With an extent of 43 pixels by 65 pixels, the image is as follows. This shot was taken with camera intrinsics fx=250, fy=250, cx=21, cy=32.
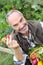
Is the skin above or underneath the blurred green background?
above

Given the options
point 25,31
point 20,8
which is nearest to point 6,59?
point 20,8

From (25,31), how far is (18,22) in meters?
0.12

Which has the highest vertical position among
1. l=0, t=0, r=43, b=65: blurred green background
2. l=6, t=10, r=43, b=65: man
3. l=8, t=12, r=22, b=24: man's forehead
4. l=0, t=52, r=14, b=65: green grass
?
l=8, t=12, r=22, b=24: man's forehead

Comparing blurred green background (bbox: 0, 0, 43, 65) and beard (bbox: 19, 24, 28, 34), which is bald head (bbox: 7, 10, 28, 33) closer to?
beard (bbox: 19, 24, 28, 34)

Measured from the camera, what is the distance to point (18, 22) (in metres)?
2.62

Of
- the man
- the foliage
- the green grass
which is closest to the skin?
the man

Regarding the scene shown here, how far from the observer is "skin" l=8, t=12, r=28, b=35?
8.54ft

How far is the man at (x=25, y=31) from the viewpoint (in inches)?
103

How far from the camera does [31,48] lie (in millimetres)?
2902

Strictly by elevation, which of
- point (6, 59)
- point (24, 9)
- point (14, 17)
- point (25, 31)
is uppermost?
point (14, 17)

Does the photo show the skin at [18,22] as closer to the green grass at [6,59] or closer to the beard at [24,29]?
the beard at [24,29]

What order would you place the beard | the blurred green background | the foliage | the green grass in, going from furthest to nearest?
the foliage, the blurred green background, the green grass, the beard

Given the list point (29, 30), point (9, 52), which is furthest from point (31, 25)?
point (9, 52)

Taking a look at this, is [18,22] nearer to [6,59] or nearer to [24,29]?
[24,29]
